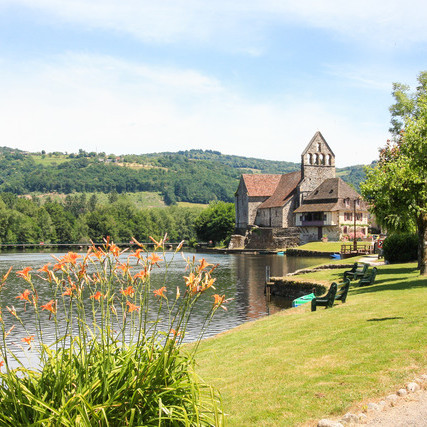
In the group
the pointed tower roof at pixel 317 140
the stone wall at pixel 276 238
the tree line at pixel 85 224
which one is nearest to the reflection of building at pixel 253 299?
the stone wall at pixel 276 238

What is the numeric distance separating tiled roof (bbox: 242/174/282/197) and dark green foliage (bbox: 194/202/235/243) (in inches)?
401

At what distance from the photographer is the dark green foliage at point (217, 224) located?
4478 inches

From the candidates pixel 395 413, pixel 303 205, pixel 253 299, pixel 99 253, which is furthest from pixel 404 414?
pixel 303 205

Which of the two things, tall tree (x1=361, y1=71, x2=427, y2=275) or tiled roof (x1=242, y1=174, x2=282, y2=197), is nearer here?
tall tree (x1=361, y1=71, x2=427, y2=275)

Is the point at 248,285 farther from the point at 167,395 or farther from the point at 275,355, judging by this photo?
the point at 167,395

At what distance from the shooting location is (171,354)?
22.8 ft

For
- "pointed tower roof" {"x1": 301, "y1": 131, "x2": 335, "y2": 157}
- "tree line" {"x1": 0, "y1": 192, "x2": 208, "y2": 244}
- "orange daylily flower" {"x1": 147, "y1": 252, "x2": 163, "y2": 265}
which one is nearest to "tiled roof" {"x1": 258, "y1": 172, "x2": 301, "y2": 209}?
"pointed tower roof" {"x1": 301, "y1": 131, "x2": 335, "y2": 157}

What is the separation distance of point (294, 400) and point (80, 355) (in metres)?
3.71

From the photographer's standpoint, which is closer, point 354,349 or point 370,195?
point 354,349

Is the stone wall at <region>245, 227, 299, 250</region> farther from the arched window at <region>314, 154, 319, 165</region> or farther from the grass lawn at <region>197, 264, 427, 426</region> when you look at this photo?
the grass lawn at <region>197, 264, 427, 426</region>

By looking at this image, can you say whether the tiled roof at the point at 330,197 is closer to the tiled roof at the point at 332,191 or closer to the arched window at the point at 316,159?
the tiled roof at the point at 332,191

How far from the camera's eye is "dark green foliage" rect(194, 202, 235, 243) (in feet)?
373

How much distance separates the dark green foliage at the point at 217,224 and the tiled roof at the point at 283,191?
1147 cm

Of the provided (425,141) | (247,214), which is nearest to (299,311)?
(425,141)
